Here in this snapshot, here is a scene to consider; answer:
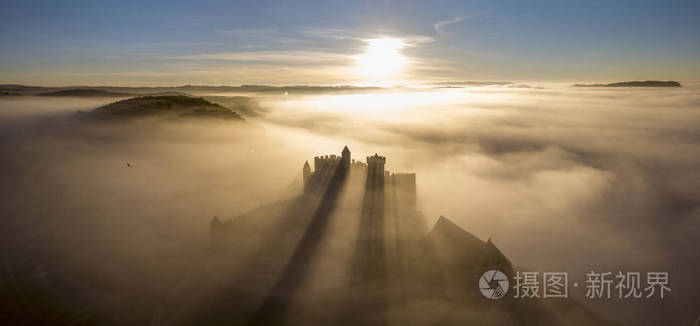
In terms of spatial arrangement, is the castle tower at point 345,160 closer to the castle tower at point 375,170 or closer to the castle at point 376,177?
the castle at point 376,177

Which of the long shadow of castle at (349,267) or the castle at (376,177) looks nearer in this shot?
the long shadow of castle at (349,267)

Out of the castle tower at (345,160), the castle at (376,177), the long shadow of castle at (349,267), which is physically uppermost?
the castle tower at (345,160)

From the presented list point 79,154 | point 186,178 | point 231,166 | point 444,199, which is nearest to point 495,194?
point 444,199

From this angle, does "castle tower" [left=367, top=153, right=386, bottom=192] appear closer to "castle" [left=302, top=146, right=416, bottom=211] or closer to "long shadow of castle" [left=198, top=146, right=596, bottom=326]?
"castle" [left=302, top=146, right=416, bottom=211]

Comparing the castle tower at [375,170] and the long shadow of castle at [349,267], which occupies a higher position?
the castle tower at [375,170]

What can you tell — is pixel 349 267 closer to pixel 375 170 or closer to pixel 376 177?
pixel 376 177

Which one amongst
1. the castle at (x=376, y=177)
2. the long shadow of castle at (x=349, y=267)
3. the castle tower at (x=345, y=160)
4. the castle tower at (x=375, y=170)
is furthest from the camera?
the castle tower at (x=345, y=160)

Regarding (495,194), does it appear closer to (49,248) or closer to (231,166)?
(231,166)

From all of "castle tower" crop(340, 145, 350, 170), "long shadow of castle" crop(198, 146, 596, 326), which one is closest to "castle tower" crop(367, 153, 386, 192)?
"long shadow of castle" crop(198, 146, 596, 326)

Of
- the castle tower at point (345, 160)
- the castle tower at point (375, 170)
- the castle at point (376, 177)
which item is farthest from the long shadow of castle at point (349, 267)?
the castle tower at point (345, 160)
